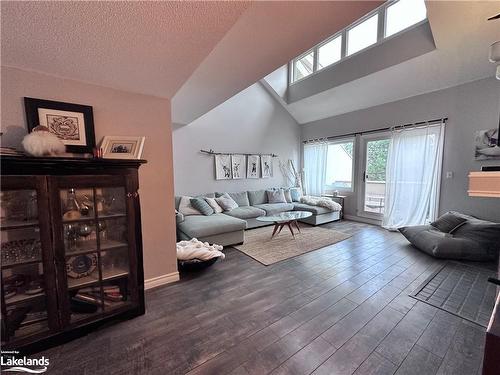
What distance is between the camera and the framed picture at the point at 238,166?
16.9 ft

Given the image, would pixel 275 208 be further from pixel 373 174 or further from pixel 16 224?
pixel 16 224

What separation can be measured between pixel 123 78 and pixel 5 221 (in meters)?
1.31

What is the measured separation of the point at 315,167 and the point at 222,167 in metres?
2.67

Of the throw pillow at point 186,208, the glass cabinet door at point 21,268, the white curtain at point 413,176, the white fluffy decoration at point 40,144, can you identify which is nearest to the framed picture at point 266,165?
the throw pillow at point 186,208

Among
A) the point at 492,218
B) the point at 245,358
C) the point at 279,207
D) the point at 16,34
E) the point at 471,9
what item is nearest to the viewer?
the point at 16,34

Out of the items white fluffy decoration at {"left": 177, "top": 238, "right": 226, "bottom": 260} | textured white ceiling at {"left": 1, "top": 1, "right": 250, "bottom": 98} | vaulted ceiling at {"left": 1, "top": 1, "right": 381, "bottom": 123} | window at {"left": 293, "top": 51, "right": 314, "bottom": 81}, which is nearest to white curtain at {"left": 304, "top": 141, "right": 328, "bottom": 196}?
window at {"left": 293, "top": 51, "right": 314, "bottom": 81}

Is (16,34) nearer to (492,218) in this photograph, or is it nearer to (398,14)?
(398,14)

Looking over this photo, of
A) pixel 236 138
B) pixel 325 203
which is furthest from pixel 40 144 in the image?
pixel 325 203

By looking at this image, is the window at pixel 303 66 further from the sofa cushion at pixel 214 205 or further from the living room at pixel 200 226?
the sofa cushion at pixel 214 205

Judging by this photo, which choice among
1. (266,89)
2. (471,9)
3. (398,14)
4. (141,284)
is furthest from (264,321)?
→ (266,89)

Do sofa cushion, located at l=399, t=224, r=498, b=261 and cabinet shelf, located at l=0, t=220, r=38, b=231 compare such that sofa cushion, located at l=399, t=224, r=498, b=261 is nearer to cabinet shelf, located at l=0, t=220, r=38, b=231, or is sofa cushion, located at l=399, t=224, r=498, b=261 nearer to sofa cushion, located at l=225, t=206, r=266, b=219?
sofa cushion, located at l=225, t=206, r=266, b=219

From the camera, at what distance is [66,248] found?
4.99 ft

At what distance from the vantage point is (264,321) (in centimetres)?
170

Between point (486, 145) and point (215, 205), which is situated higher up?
point (486, 145)
